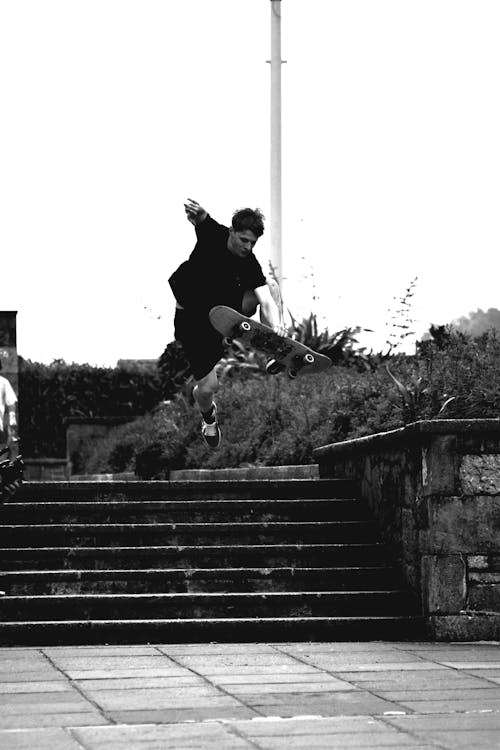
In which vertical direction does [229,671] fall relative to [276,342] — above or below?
below

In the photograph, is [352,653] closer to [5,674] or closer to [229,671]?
[229,671]

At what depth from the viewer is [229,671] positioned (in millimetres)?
6266

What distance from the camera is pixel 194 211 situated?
8.27 metres

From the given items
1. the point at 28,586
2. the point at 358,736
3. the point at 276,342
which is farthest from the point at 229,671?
the point at 276,342

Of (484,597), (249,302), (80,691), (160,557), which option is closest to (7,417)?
(160,557)

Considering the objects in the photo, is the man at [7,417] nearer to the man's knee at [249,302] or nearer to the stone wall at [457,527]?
the man's knee at [249,302]

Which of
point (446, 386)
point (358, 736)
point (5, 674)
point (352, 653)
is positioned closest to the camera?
point (358, 736)

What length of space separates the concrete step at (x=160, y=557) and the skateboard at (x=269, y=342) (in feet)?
3.98

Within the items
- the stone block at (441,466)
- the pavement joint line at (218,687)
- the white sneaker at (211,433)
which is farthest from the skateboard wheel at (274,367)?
the pavement joint line at (218,687)

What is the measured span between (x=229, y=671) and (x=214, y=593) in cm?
180

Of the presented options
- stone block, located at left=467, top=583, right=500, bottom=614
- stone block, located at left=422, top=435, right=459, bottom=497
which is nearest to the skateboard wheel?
stone block, located at left=422, top=435, right=459, bottom=497

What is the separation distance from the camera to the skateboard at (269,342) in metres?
8.40

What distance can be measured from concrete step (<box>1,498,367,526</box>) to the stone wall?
1223 mm

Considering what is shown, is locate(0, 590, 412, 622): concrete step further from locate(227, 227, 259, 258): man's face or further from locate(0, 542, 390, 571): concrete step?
locate(227, 227, 259, 258): man's face
